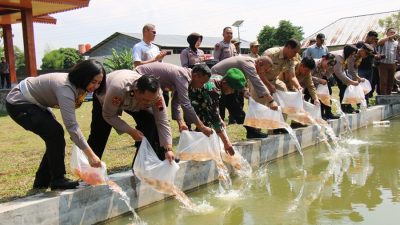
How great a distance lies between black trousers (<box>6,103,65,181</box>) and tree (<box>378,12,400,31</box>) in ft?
99.4

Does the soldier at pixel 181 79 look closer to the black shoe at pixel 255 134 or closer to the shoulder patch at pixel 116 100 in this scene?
the shoulder patch at pixel 116 100

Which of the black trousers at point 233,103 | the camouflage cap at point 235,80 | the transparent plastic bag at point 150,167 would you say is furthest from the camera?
the black trousers at point 233,103

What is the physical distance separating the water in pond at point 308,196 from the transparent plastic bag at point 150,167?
33 centimetres

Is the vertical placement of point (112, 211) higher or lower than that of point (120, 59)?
lower

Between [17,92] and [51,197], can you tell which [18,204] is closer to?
[51,197]

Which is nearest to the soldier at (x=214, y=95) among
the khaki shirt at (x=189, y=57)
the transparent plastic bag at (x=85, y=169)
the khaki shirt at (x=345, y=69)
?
the transparent plastic bag at (x=85, y=169)

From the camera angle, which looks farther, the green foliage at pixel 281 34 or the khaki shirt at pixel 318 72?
the green foliage at pixel 281 34

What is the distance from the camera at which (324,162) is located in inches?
235

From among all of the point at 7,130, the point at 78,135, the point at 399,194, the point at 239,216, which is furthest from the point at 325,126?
the point at 7,130

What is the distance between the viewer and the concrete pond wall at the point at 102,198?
10.7 feet

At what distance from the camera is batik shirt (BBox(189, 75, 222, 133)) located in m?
4.66

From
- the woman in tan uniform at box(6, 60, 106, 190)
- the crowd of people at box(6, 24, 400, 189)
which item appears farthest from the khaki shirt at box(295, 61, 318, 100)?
the woman in tan uniform at box(6, 60, 106, 190)

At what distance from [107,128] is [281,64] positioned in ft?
9.51

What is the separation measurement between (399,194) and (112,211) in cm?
261
